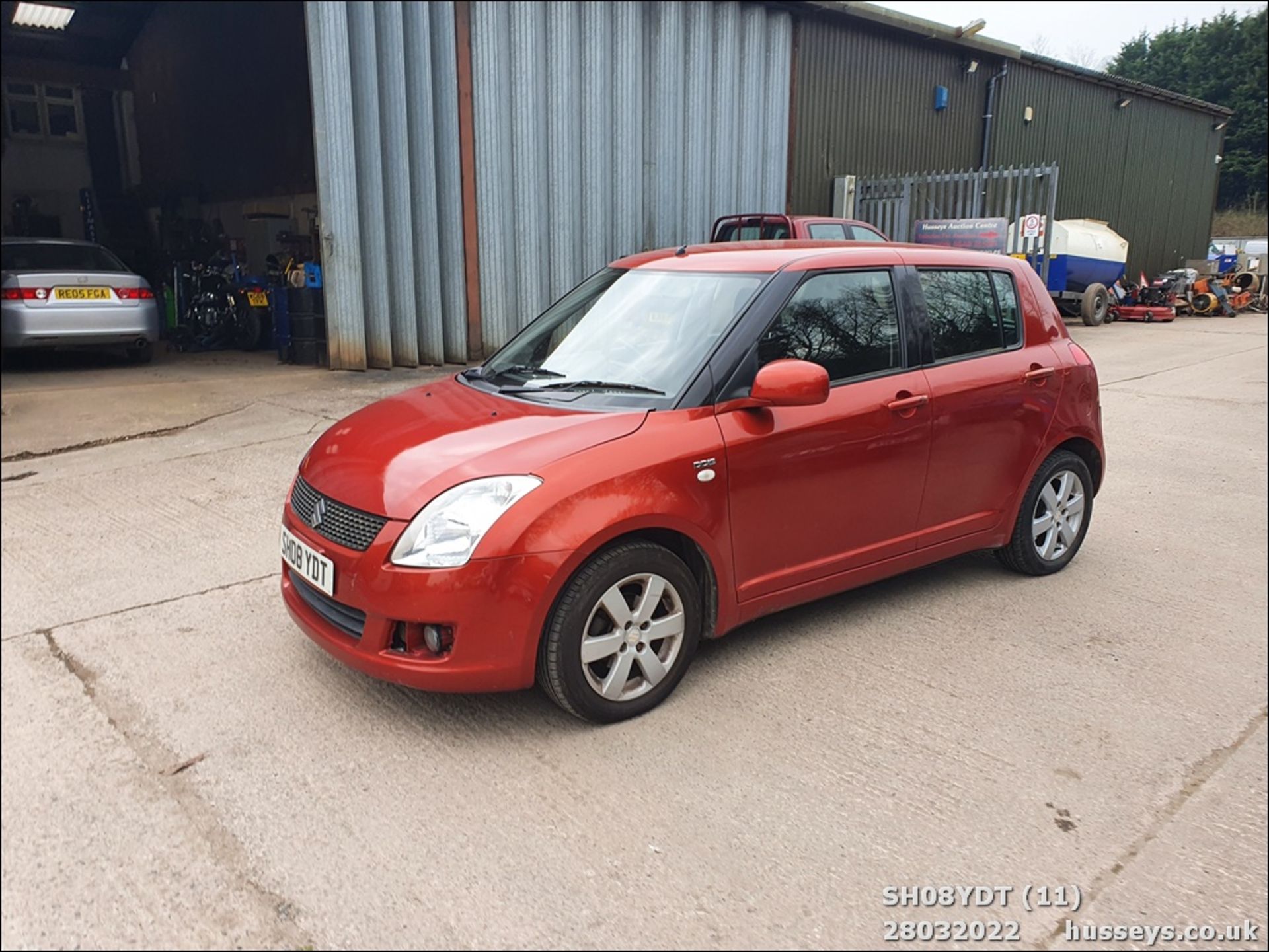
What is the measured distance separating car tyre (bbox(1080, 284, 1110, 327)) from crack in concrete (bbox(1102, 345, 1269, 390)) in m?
3.79

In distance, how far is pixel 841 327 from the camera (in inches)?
159

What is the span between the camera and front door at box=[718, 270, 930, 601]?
3611mm

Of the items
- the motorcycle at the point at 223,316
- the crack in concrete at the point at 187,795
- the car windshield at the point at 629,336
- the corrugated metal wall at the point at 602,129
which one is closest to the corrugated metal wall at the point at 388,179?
the corrugated metal wall at the point at 602,129

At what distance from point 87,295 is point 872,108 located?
42.6ft

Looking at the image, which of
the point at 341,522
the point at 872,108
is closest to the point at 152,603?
the point at 341,522

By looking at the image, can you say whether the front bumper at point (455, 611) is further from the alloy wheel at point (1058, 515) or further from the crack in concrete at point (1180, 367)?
the crack in concrete at point (1180, 367)

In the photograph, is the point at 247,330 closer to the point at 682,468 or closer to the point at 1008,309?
the point at 1008,309

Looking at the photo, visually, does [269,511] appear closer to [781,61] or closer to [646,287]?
[646,287]

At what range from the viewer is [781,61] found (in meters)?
14.2

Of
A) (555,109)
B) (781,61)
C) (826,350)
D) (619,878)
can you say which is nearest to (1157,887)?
(619,878)

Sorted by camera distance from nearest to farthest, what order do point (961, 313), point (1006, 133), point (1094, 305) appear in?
point (961, 313)
point (1094, 305)
point (1006, 133)

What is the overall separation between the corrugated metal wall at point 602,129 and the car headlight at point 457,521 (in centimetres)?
875

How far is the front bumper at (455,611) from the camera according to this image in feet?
9.91

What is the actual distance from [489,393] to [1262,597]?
3.86 meters
